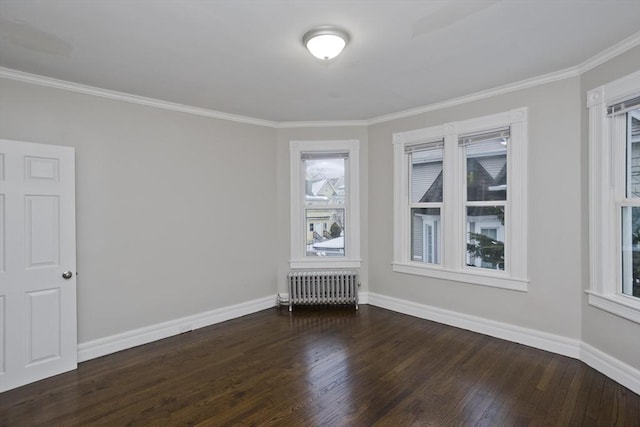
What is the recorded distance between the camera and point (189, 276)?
13.0 ft

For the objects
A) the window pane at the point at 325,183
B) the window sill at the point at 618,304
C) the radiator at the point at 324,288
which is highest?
the window pane at the point at 325,183

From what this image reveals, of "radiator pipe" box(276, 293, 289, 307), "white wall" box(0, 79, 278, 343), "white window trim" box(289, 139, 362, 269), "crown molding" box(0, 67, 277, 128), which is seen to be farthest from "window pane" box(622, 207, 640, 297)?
"crown molding" box(0, 67, 277, 128)

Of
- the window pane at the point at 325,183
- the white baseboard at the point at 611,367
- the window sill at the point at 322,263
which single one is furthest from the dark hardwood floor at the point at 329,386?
the window pane at the point at 325,183

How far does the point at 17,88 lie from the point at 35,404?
2628 mm

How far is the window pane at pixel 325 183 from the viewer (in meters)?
4.86

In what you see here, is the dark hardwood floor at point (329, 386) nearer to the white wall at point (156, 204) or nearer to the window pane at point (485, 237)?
the white wall at point (156, 204)

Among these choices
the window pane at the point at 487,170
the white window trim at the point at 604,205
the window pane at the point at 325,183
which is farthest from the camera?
the window pane at the point at 325,183

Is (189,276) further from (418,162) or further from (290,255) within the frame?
(418,162)

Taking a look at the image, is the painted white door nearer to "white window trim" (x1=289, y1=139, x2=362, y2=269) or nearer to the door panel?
the door panel

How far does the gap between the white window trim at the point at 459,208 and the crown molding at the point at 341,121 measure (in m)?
0.25

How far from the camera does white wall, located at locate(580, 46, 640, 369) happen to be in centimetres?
254

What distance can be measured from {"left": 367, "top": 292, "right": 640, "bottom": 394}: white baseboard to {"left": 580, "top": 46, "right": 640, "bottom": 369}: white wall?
2.8 inches

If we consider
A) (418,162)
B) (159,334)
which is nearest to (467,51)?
(418,162)

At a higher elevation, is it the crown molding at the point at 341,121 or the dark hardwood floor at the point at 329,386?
the crown molding at the point at 341,121
